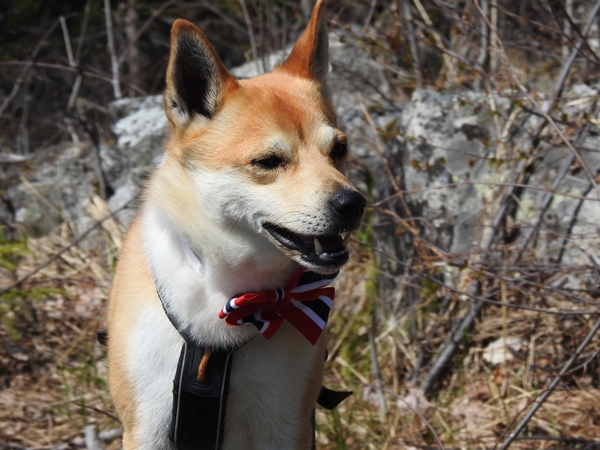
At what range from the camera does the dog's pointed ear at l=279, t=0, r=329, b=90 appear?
260 cm

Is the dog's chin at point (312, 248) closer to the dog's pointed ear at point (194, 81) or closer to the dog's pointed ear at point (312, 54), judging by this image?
the dog's pointed ear at point (194, 81)

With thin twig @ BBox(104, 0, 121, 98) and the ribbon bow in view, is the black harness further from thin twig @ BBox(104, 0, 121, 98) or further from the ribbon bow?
thin twig @ BBox(104, 0, 121, 98)

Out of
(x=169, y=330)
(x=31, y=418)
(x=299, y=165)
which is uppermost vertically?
(x=299, y=165)

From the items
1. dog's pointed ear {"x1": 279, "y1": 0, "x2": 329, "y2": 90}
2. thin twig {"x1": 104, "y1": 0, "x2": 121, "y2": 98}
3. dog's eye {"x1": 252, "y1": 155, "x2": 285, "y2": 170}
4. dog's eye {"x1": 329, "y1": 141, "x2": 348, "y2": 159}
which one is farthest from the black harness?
thin twig {"x1": 104, "y1": 0, "x2": 121, "y2": 98}

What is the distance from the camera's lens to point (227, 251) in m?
2.24

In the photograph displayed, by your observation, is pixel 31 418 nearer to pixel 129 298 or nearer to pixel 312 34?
pixel 129 298

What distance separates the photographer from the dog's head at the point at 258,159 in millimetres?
2113

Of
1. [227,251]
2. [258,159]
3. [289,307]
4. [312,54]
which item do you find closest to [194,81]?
[258,159]

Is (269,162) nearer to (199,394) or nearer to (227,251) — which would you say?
(227,251)

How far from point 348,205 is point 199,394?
0.81 meters

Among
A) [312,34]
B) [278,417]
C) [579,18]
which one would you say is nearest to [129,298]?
[278,417]

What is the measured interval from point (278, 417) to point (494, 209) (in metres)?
2.32

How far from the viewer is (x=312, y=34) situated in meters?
2.60

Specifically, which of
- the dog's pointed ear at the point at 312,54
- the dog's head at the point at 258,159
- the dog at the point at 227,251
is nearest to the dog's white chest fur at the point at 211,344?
the dog at the point at 227,251
